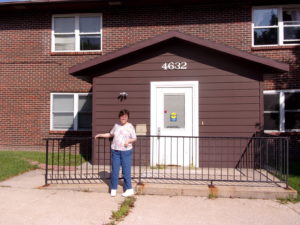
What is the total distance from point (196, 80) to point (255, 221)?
168 inches

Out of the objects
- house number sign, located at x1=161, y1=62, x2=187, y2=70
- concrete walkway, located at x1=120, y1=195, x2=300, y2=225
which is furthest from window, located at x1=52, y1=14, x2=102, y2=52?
concrete walkway, located at x1=120, y1=195, x2=300, y2=225

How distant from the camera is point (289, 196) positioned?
531 cm

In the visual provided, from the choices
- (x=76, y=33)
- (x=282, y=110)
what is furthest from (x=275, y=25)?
(x=76, y=33)

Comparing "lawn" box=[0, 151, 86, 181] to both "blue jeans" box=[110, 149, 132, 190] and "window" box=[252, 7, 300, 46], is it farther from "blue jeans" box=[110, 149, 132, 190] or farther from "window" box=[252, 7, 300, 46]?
"window" box=[252, 7, 300, 46]

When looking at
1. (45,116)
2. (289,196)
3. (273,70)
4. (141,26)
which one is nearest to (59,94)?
(45,116)

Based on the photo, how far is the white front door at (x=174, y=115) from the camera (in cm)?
774

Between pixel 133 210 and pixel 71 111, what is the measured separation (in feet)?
23.0

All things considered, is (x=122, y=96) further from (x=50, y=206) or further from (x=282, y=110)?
(x=282, y=110)

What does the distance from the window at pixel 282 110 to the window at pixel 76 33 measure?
6650 mm

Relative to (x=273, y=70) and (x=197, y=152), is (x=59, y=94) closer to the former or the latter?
(x=197, y=152)

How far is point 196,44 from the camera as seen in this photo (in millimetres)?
7469

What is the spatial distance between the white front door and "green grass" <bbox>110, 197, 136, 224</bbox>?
2.62 m

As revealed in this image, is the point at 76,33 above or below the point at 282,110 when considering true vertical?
above

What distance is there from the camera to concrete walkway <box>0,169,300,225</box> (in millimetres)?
4266
